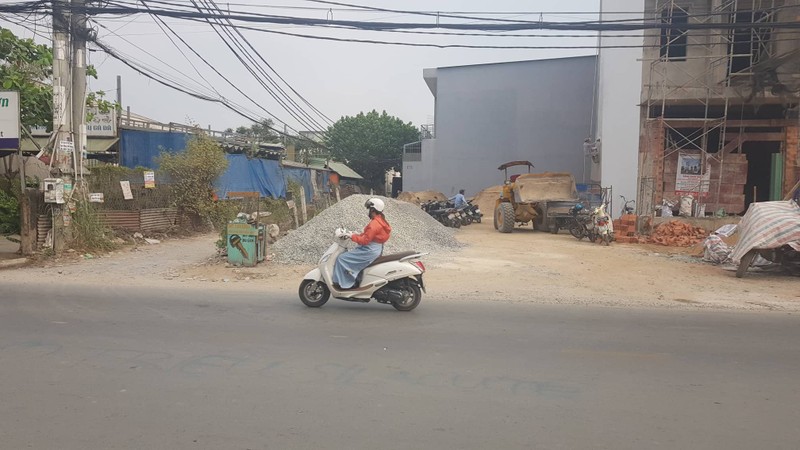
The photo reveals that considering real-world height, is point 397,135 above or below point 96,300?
above

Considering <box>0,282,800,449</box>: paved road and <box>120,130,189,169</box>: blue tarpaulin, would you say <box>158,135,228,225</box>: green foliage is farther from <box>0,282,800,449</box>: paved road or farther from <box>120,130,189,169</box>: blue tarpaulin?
<box>0,282,800,449</box>: paved road

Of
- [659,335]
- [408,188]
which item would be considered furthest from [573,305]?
[408,188]

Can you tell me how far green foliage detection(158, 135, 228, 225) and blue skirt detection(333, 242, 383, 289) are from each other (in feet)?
37.2

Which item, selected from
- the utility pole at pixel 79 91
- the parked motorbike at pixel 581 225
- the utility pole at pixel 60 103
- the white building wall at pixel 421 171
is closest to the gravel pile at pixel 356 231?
the parked motorbike at pixel 581 225

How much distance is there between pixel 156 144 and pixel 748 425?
22013mm

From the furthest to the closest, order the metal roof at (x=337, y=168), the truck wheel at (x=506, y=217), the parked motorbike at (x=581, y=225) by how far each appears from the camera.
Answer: the metal roof at (x=337, y=168) → the truck wheel at (x=506, y=217) → the parked motorbike at (x=581, y=225)

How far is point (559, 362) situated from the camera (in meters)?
5.52

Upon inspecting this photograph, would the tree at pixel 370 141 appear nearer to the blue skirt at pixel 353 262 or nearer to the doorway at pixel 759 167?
the doorway at pixel 759 167

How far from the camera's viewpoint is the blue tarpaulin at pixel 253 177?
73.1 ft

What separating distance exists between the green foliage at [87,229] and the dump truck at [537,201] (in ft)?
43.0

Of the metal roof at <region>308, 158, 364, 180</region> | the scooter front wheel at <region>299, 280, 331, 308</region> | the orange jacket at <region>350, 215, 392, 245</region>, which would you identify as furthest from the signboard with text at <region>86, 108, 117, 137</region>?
the orange jacket at <region>350, 215, 392, 245</region>

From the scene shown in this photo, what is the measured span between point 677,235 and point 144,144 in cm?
1906

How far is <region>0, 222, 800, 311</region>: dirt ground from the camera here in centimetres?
945

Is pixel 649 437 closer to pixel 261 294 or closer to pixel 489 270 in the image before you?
pixel 261 294
